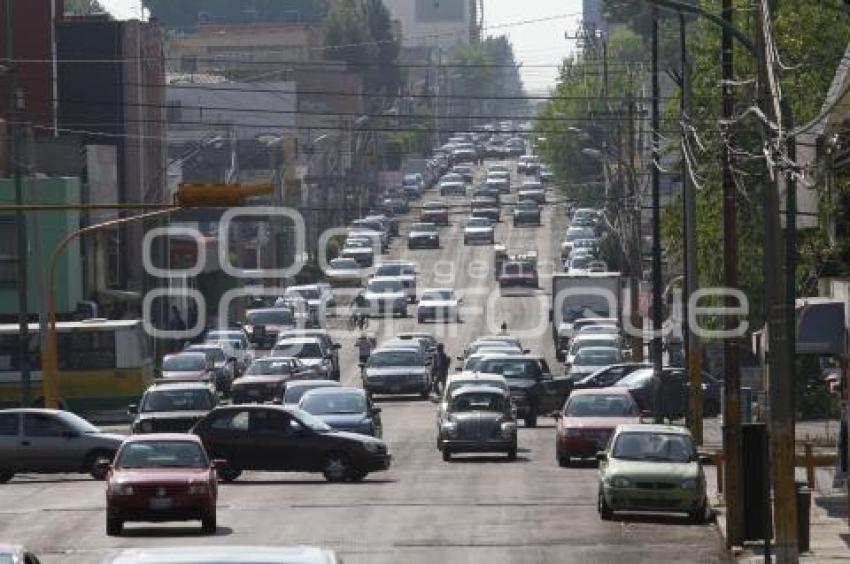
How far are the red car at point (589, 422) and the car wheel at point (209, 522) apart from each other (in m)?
14.3

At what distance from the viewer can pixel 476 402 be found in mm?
49844

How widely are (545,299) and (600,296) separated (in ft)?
63.9

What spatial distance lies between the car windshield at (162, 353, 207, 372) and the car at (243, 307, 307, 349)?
17.8 metres

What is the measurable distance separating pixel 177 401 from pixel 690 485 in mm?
18059

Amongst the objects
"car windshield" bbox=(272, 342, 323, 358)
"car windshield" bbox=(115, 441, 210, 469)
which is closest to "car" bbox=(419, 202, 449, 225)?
"car windshield" bbox=(272, 342, 323, 358)

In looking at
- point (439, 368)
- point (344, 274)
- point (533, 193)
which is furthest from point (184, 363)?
point (533, 193)

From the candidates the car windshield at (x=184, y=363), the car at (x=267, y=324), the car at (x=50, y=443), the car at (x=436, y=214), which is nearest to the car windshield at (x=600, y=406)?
the car at (x=50, y=443)

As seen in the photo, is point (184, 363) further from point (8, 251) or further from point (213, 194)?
point (213, 194)

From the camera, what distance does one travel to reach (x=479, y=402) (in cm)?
4984

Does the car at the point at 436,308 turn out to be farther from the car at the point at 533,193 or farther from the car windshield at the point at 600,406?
the car at the point at 533,193

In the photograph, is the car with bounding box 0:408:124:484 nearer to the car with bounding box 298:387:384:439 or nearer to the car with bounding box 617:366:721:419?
the car with bounding box 298:387:384:439

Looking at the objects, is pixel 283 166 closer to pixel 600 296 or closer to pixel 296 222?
pixel 296 222

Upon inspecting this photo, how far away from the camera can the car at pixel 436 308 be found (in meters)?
100

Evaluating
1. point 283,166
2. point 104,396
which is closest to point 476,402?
point 104,396
